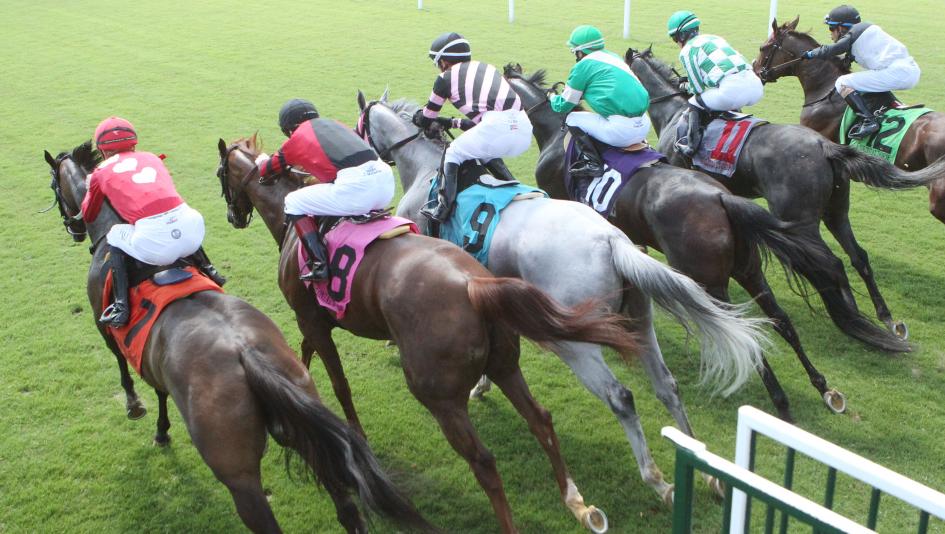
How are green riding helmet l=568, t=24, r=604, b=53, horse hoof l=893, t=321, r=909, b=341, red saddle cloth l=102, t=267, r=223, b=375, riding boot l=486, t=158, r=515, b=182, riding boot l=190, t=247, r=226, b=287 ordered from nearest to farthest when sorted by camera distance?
red saddle cloth l=102, t=267, r=223, b=375, riding boot l=190, t=247, r=226, b=287, riding boot l=486, t=158, r=515, b=182, horse hoof l=893, t=321, r=909, b=341, green riding helmet l=568, t=24, r=604, b=53

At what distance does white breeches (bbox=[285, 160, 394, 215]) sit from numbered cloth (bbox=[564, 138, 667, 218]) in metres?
1.68

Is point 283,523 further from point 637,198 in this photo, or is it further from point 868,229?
point 868,229

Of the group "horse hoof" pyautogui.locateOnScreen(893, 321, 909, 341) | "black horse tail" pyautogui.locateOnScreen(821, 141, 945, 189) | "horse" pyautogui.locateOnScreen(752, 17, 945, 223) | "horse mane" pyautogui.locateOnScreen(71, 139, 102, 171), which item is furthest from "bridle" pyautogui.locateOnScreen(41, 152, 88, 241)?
"horse" pyautogui.locateOnScreen(752, 17, 945, 223)

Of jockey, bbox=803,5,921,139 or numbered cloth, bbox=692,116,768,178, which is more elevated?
jockey, bbox=803,5,921,139

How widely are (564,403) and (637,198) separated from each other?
136 cm

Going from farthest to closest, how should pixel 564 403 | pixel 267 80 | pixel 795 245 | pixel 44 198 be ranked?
pixel 267 80 < pixel 44 198 < pixel 564 403 < pixel 795 245

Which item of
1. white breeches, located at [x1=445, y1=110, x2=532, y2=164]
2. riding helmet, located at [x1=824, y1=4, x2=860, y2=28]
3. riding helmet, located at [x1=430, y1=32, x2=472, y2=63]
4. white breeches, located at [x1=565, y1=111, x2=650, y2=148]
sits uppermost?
riding helmet, located at [x1=430, y1=32, x2=472, y2=63]

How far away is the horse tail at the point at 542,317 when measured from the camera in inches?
131

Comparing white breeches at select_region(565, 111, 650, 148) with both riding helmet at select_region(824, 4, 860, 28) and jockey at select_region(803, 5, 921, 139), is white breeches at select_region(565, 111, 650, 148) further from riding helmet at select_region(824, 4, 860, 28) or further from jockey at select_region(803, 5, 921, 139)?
riding helmet at select_region(824, 4, 860, 28)

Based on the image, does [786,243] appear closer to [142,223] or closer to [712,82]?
[712,82]

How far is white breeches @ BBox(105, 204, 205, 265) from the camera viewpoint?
12.7 feet

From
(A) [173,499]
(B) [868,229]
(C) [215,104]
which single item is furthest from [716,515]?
(C) [215,104]

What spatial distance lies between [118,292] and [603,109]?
3139 mm

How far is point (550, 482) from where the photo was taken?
4188 mm
